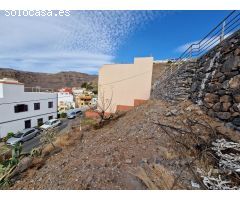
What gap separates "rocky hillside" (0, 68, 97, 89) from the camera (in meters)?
73.7

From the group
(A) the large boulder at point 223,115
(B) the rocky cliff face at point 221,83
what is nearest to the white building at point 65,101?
(B) the rocky cliff face at point 221,83

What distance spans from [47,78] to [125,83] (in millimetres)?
86755

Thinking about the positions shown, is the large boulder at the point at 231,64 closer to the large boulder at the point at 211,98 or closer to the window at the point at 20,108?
the large boulder at the point at 211,98

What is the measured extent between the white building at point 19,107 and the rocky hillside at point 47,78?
2255 inches

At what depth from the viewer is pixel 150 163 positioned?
10.7 feet

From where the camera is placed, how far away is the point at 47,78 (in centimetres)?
9312

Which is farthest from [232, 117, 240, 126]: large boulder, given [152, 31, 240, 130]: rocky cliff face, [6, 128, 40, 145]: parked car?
[6, 128, 40, 145]: parked car

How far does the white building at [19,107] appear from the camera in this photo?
16.7m

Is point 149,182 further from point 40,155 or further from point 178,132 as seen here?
point 40,155

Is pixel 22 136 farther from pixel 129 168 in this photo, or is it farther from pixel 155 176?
pixel 155 176

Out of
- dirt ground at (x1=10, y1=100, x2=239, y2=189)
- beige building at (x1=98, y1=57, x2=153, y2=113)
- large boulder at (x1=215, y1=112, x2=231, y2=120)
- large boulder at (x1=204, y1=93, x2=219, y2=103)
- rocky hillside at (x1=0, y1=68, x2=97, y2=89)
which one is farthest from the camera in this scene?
rocky hillside at (x1=0, y1=68, x2=97, y2=89)

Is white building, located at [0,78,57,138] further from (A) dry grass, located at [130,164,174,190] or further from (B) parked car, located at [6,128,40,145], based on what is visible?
(A) dry grass, located at [130,164,174,190]

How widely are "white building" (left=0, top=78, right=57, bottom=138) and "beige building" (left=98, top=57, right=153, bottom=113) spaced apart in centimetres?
853

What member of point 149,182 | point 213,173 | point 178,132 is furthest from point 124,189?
point 178,132
